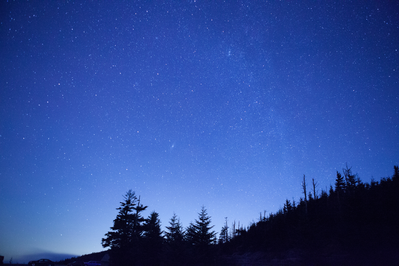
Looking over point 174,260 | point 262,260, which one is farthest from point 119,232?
point 262,260

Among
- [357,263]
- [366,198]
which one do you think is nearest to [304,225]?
[357,263]

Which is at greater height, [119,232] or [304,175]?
[304,175]

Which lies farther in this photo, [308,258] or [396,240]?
[308,258]

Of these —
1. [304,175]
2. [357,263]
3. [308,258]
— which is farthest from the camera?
[304,175]

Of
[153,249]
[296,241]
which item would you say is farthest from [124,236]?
[296,241]

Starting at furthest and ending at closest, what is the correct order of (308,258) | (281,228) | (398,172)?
(398,172), (281,228), (308,258)

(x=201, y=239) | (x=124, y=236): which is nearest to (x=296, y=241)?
(x=201, y=239)

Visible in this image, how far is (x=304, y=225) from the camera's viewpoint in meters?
35.7

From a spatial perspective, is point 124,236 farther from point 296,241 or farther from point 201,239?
point 296,241

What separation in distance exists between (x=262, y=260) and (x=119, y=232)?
1047 inches

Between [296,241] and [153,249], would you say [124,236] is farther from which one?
[296,241]

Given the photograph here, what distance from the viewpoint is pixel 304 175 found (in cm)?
5994

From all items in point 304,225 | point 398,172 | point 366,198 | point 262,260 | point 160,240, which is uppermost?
point 398,172

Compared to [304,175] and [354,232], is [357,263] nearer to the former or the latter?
[354,232]
